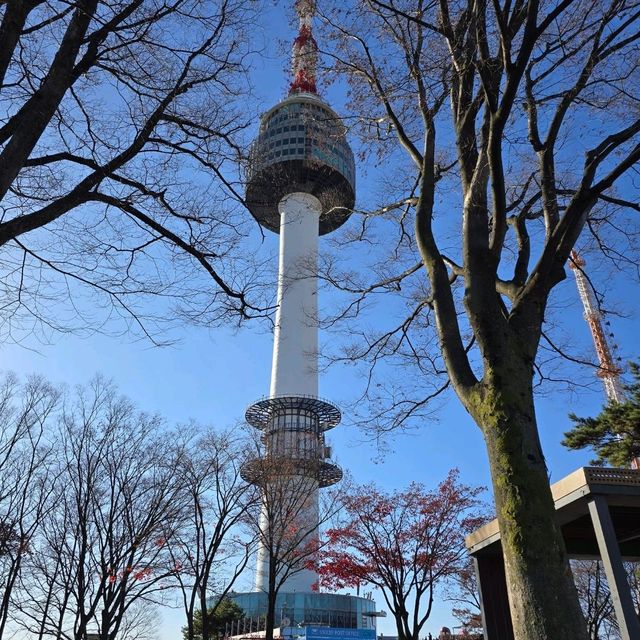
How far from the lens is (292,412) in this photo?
4453 cm

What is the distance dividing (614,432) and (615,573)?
11397mm

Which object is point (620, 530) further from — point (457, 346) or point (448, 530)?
point (448, 530)

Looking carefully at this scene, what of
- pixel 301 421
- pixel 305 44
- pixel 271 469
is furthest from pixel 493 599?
pixel 301 421

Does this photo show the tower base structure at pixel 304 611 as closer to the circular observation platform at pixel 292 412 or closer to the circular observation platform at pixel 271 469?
the circular observation platform at pixel 292 412

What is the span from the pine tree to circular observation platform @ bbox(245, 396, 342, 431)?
28.2 m

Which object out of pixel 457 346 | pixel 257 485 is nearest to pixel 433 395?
pixel 457 346

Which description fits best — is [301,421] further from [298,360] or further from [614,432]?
[614,432]

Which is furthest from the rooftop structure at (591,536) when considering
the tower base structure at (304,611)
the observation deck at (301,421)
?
the tower base structure at (304,611)

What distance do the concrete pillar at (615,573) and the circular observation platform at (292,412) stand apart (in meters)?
37.5

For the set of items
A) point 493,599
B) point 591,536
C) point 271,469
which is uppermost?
point 271,469

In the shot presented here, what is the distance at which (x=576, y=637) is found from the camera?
11.9 feet

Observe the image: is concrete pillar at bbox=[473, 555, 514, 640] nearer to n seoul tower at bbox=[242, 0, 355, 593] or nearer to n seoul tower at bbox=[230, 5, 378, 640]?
n seoul tower at bbox=[230, 5, 378, 640]

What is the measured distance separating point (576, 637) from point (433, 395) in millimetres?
3820

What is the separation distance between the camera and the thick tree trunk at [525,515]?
371 cm
